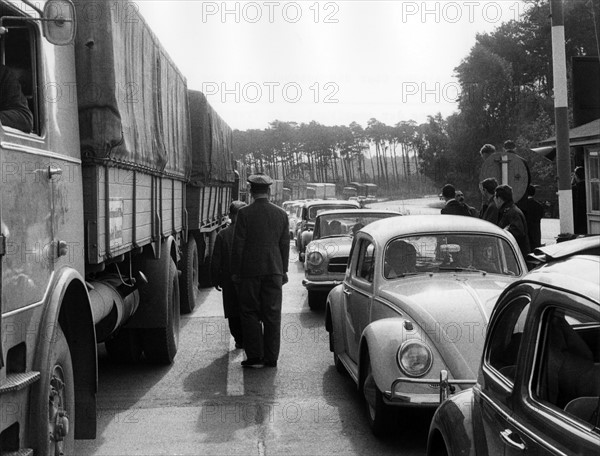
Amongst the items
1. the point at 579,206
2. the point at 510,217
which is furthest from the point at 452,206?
the point at 579,206

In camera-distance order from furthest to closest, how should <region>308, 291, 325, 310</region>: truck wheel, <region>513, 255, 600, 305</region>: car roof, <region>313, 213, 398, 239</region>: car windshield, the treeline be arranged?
the treeline
<region>313, 213, 398, 239</region>: car windshield
<region>308, 291, 325, 310</region>: truck wheel
<region>513, 255, 600, 305</region>: car roof

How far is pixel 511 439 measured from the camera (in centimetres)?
303

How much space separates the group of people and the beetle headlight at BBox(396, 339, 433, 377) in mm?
2998

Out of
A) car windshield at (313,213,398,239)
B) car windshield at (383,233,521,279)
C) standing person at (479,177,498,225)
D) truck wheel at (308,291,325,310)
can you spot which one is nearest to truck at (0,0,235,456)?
car windshield at (383,233,521,279)

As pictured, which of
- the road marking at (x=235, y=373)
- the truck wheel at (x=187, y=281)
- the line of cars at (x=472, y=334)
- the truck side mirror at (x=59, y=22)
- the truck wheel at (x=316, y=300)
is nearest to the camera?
the line of cars at (x=472, y=334)

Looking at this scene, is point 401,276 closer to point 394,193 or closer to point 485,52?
point 485,52

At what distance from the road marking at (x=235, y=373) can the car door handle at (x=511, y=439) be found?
182 inches

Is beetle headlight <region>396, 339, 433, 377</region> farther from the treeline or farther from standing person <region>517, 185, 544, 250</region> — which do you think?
the treeline

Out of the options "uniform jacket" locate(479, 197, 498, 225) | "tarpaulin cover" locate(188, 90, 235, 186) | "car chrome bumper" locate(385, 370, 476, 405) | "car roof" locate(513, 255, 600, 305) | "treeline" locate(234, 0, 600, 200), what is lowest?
"car chrome bumper" locate(385, 370, 476, 405)

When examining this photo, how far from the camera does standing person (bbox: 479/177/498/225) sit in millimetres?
10414

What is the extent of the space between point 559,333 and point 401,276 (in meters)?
4.31

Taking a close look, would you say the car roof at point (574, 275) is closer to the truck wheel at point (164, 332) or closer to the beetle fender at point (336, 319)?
the beetle fender at point (336, 319)

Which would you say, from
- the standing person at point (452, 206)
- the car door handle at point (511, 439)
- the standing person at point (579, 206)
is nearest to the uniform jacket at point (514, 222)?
the standing person at point (452, 206)

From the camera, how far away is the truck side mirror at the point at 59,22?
4180 mm
